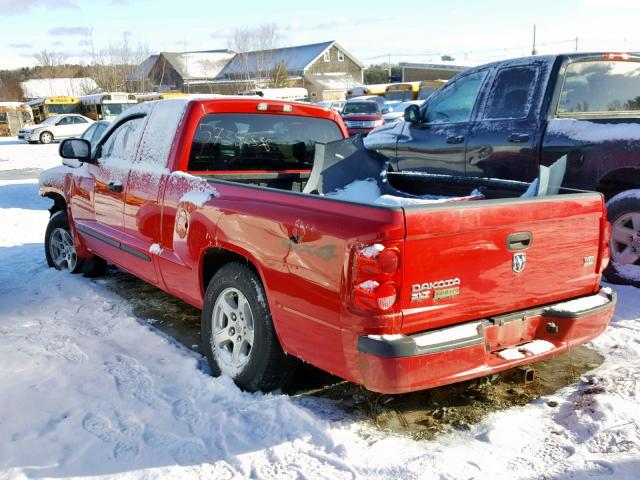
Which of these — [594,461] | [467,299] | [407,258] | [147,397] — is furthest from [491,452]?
[147,397]

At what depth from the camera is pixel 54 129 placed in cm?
3331

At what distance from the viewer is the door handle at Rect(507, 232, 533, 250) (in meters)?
3.12

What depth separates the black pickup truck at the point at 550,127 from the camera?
17.7ft

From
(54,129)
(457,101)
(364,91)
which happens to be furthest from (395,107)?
(457,101)

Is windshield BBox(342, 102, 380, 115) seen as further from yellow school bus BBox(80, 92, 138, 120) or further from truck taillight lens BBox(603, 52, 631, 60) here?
yellow school bus BBox(80, 92, 138, 120)

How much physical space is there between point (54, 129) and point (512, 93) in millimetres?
31901

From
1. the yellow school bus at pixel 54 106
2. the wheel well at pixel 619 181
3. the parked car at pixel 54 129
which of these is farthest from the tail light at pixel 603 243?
the yellow school bus at pixel 54 106

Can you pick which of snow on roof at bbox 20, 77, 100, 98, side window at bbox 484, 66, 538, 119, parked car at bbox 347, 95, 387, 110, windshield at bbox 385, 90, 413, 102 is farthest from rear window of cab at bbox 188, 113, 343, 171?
snow on roof at bbox 20, 77, 100, 98

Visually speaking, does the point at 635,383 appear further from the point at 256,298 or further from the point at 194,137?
the point at 194,137

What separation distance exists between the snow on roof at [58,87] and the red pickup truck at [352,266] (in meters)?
63.8

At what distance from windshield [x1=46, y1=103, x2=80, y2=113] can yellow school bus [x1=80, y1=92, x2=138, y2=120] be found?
3.06ft

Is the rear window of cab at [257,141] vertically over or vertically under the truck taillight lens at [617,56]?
under

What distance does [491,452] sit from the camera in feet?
9.99

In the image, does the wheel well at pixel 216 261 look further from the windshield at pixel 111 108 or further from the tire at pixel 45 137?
the windshield at pixel 111 108
